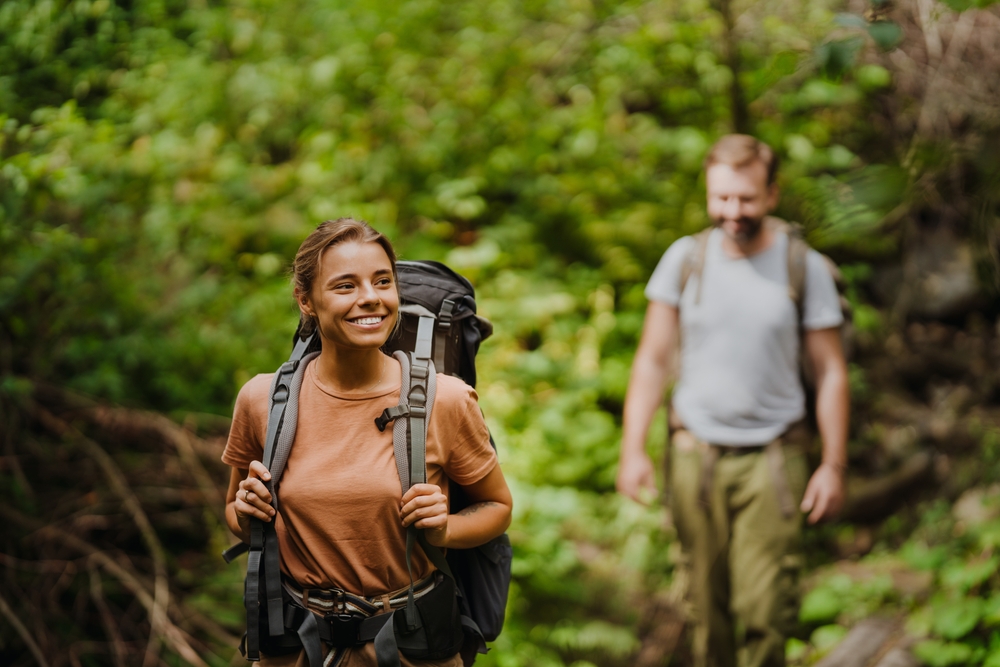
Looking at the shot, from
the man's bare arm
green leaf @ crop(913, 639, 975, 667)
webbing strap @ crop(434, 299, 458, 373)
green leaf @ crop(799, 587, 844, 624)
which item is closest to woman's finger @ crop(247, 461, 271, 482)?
webbing strap @ crop(434, 299, 458, 373)

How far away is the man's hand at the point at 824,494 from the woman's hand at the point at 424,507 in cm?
216

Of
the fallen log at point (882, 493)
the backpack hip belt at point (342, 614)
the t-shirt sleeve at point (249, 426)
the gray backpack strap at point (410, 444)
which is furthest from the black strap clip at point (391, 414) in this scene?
the fallen log at point (882, 493)

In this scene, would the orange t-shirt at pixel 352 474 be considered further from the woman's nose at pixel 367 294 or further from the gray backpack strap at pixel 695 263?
the gray backpack strap at pixel 695 263

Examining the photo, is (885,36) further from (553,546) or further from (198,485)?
(198,485)

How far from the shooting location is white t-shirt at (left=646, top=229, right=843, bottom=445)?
137 inches

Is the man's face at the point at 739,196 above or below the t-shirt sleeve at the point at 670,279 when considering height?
above

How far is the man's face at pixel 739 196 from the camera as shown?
11.2ft

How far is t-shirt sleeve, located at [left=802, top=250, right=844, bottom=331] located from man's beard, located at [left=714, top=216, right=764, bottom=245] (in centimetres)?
26

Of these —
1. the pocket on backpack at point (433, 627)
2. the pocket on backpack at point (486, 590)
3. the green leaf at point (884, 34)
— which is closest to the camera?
the green leaf at point (884, 34)

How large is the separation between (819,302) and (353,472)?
91.6 inches

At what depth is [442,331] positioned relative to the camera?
2311mm

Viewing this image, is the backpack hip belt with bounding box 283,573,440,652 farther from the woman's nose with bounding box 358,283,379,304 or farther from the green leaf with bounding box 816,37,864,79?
the green leaf with bounding box 816,37,864,79

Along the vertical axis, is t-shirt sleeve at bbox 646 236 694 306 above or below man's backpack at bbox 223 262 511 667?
above

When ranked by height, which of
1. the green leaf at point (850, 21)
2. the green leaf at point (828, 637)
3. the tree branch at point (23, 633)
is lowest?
the green leaf at point (828, 637)
